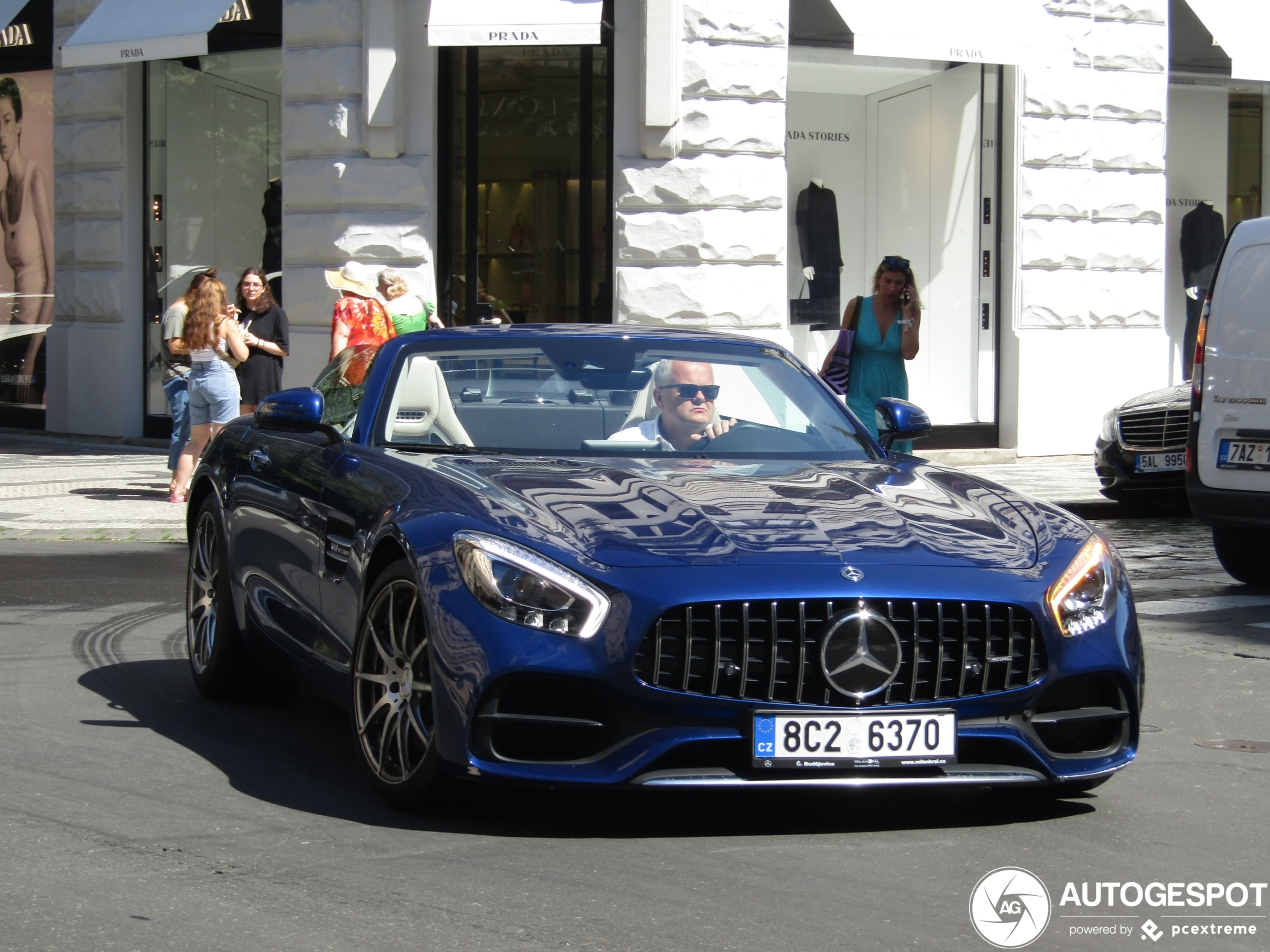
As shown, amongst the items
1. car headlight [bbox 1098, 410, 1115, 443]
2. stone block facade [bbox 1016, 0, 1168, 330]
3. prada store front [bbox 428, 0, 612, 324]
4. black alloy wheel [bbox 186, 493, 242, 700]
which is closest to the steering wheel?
black alloy wheel [bbox 186, 493, 242, 700]

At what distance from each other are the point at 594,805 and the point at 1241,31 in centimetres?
1680

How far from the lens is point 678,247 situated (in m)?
16.5

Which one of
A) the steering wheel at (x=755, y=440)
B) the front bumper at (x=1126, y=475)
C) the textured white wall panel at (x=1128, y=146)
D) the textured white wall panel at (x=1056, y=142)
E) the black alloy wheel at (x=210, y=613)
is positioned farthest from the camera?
the textured white wall panel at (x=1128, y=146)

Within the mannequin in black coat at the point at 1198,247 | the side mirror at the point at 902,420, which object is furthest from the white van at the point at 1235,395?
the mannequin in black coat at the point at 1198,247

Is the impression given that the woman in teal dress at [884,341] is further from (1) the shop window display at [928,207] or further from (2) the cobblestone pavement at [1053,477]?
(1) the shop window display at [928,207]

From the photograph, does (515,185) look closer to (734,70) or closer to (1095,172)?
(734,70)

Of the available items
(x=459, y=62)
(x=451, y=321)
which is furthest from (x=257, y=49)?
(x=451, y=321)

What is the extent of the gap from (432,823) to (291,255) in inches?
517

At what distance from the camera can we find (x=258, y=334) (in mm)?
14609

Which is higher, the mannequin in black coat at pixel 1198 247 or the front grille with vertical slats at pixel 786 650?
the mannequin in black coat at pixel 1198 247

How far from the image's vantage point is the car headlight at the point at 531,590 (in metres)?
4.45

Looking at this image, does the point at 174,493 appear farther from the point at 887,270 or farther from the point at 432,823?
the point at 432,823

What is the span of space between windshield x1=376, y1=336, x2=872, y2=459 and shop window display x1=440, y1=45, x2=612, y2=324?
11.1 meters

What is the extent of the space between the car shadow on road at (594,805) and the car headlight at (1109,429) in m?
8.92
